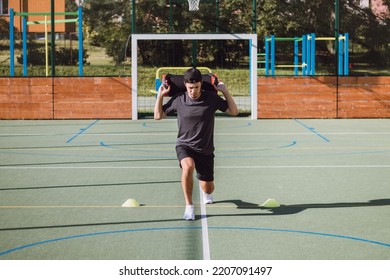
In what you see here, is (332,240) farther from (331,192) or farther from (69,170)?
(69,170)

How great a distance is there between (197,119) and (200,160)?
18.6 inches

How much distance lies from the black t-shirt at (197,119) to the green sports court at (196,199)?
0.75 metres

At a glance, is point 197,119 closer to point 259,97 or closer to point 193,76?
point 193,76

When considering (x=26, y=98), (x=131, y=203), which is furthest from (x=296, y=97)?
(x=131, y=203)

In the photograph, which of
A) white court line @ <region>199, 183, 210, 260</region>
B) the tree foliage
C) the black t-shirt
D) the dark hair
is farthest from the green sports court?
the tree foliage

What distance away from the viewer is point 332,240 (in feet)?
25.5

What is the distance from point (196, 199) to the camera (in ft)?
33.3

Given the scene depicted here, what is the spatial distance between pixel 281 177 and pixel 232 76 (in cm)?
2420

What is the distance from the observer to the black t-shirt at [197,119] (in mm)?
9133

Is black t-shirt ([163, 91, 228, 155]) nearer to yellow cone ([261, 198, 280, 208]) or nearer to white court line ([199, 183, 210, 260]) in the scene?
white court line ([199, 183, 210, 260])

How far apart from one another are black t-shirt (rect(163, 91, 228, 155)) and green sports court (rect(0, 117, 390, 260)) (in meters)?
0.75

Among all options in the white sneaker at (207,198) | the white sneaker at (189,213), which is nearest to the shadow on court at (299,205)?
the white sneaker at (207,198)

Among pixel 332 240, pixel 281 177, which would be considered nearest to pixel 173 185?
pixel 281 177

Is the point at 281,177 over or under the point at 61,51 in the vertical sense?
under
